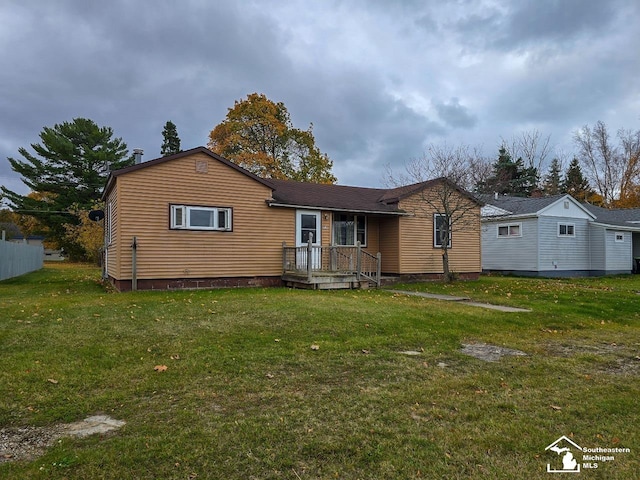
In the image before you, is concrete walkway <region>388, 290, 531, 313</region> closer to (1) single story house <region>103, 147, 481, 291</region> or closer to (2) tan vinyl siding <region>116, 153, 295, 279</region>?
(1) single story house <region>103, 147, 481, 291</region>

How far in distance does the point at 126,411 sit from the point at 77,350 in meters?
2.32

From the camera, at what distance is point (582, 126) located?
135 feet

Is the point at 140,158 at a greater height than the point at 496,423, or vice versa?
the point at 140,158

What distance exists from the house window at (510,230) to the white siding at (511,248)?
0.54 feet

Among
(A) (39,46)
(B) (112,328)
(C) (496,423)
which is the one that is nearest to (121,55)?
(A) (39,46)

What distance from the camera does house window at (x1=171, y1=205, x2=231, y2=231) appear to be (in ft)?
42.2

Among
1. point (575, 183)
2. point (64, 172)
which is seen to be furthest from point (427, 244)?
point (575, 183)

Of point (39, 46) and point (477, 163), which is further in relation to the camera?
point (477, 163)

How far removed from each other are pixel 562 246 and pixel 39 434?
24.2 meters

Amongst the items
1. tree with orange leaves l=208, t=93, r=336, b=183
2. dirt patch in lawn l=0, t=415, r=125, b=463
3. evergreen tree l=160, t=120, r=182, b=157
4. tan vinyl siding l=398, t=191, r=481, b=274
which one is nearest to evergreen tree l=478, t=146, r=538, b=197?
tree with orange leaves l=208, t=93, r=336, b=183

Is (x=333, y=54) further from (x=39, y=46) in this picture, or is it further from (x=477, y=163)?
(x=39, y=46)

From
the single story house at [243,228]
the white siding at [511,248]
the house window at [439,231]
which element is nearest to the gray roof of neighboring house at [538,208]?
the white siding at [511,248]

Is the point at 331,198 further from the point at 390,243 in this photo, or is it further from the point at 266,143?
the point at 266,143

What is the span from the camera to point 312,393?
4000mm
